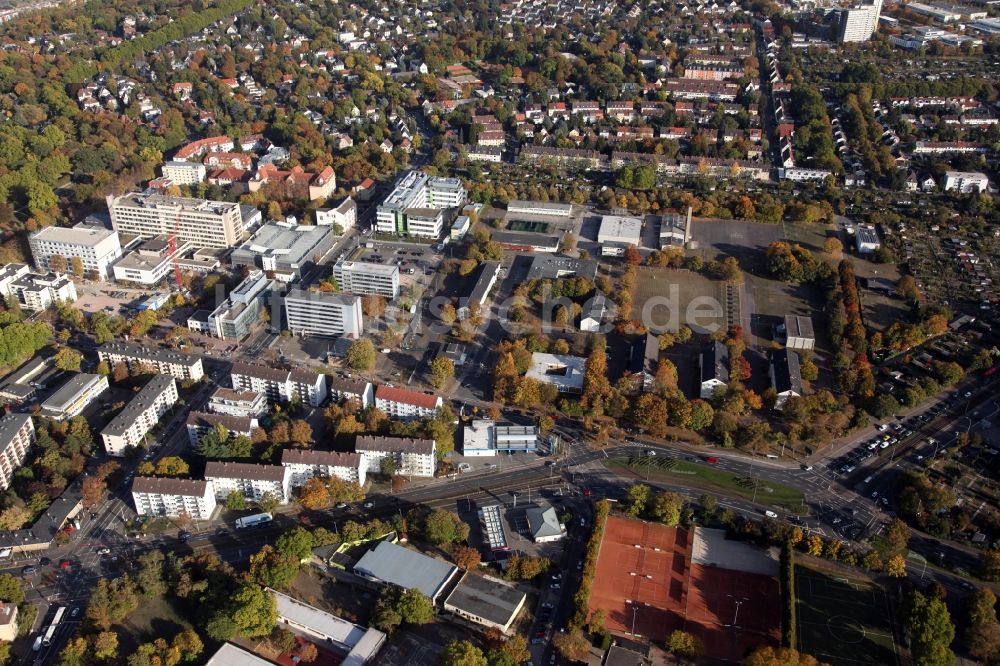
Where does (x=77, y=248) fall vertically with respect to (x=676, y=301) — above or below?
above

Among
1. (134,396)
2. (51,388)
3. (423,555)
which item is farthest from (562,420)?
(51,388)

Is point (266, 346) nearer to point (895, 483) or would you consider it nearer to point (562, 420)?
point (562, 420)

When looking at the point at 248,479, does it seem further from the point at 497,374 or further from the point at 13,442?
the point at 497,374

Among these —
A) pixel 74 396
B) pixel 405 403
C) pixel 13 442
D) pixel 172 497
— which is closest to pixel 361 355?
pixel 405 403

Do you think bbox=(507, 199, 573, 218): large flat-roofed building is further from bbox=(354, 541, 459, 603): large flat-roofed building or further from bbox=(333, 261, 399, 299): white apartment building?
bbox=(354, 541, 459, 603): large flat-roofed building

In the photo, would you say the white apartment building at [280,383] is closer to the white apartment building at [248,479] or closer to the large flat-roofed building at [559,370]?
the white apartment building at [248,479]

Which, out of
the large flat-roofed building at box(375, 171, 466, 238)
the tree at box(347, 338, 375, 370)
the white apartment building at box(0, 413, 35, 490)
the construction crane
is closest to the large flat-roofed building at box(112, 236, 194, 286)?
the construction crane

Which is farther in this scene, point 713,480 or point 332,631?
point 713,480

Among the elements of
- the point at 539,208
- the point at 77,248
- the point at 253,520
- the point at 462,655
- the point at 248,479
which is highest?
the point at 77,248
